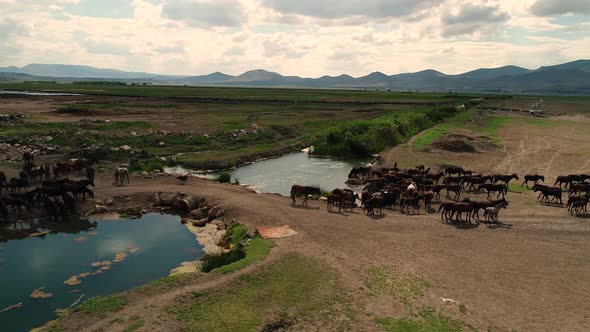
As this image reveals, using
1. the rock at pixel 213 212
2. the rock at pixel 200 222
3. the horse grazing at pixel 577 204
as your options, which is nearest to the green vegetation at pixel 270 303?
the rock at pixel 200 222

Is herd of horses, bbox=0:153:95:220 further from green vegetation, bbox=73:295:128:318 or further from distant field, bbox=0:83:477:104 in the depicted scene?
distant field, bbox=0:83:477:104

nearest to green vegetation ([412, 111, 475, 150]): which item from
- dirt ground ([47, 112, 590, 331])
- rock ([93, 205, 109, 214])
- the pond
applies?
the pond

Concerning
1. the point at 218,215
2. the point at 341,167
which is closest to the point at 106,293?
the point at 218,215

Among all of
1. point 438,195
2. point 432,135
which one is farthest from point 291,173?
point 432,135

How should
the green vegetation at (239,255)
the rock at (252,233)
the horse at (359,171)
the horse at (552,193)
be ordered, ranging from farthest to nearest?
the horse at (359,171)
the horse at (552,193)
the rock at (252,233)
the green vegetation at (239,255)

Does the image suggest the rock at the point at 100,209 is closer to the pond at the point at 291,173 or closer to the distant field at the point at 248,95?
the pond at the point at 291,173

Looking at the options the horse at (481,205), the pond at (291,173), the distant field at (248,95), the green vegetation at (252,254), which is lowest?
the pond at (291,173)

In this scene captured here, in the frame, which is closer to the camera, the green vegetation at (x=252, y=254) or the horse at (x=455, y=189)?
the green vegetation at (x=252, y=254)
